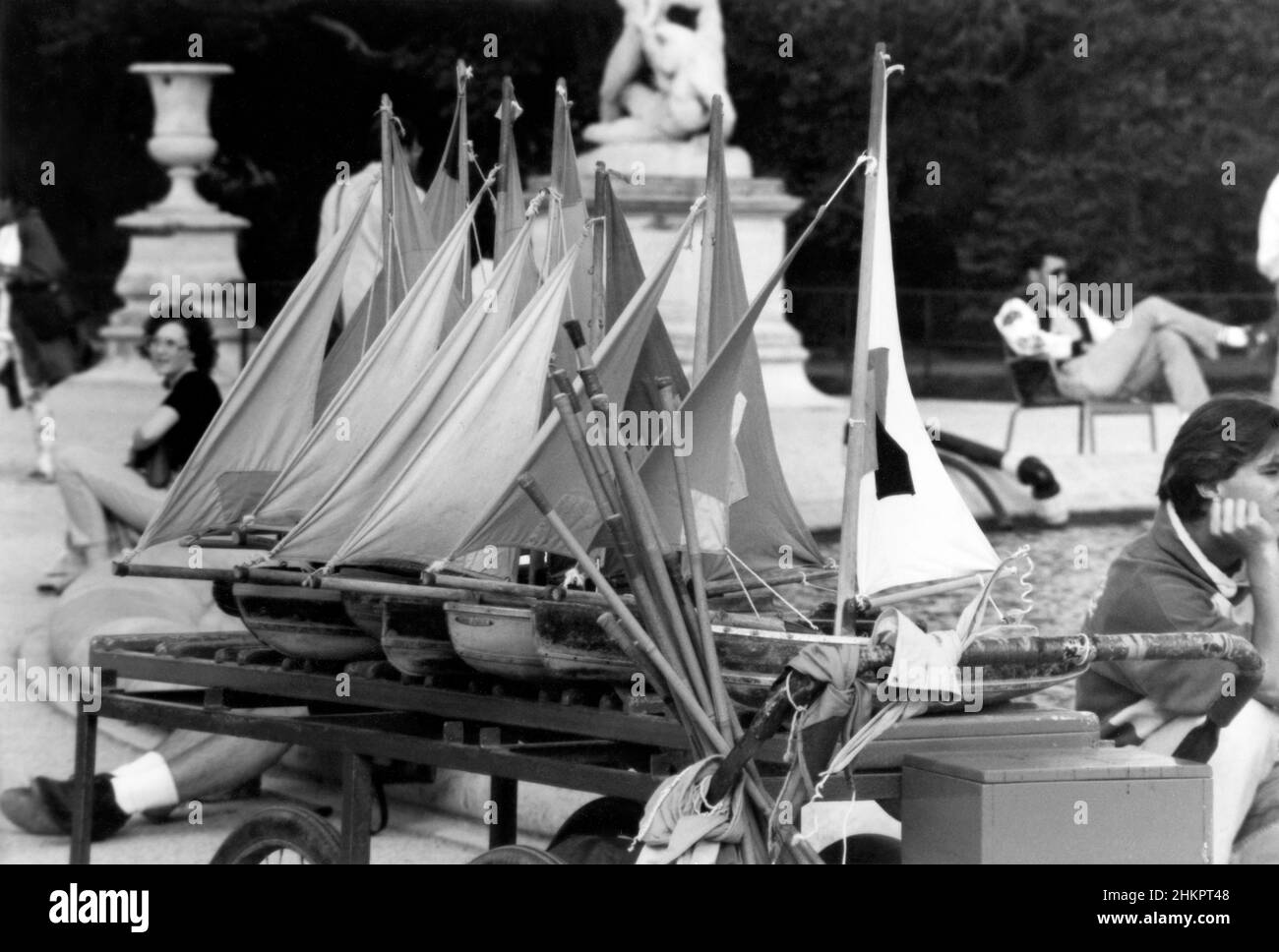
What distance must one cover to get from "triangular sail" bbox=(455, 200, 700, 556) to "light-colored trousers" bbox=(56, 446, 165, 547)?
3.32 metres

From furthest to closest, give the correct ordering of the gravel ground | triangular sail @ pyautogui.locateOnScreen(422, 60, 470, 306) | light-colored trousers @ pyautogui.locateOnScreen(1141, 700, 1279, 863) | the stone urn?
the stone urn, the gravel ground, triangular sail @ pyautogui.locateOnScreen(422, 60, 470, 306), light-colored trousers @ pyautogui.locateOnScreen(1141, 700, 1279, 863)

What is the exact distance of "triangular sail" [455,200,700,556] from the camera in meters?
3.46

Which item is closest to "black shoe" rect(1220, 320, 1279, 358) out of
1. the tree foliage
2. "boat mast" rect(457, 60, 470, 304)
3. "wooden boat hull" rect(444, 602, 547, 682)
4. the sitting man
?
the sitting man

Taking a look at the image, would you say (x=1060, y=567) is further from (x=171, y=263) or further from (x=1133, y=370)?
(x=171, y=263)

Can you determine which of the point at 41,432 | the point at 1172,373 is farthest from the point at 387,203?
the point at 1172,373

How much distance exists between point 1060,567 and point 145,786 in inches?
171

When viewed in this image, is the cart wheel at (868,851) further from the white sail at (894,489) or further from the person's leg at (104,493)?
the person's leg at (104,493)

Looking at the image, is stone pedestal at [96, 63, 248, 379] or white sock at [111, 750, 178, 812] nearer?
white sock at [111, 750, 178, 812]

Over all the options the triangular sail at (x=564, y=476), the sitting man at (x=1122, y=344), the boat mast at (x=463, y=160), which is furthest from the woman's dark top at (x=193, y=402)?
the sitting man at (x=1122, y=344)

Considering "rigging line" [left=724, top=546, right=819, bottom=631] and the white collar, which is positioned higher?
the white collar

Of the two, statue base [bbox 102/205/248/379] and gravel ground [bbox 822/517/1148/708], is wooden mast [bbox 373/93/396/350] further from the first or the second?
statue base [bbox 102/205/248/379]

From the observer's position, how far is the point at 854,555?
141 inches
